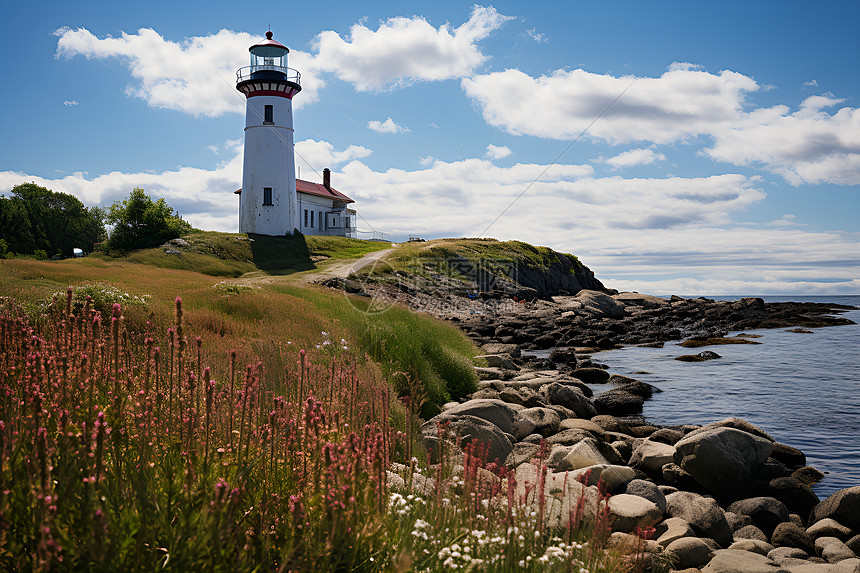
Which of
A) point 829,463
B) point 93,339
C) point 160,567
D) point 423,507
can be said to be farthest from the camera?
point 829,463

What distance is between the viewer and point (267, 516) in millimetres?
3771

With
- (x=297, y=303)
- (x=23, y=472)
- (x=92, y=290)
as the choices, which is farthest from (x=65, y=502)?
(x=297, y=303)

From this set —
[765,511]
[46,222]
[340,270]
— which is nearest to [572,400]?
[765,511]

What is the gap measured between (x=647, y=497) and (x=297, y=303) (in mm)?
11150

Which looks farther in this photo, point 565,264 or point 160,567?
point 565,264

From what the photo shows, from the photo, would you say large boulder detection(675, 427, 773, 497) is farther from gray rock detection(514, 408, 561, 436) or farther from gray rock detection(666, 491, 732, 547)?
gray rock detection(514, 408, 561, 436)

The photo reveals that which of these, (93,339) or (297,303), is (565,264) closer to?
(297,303)

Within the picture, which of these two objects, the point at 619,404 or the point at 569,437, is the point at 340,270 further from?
the point at 569,437

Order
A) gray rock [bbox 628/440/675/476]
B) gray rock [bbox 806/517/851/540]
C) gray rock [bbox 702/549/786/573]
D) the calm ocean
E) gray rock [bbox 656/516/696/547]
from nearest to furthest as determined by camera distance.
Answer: gray rock [bbox 702/549/786/573]
gray rock [bbox 656/516/696/547]
gray rock [bbox 806/517/851/540]
gray rock [bbox 628/440/675/476]
the calm ocean

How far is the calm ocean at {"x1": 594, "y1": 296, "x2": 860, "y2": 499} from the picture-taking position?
13.4 m

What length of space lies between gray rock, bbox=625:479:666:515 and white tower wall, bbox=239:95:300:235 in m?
46.4

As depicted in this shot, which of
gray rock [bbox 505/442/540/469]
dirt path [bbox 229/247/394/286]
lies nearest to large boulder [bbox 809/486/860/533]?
gray rock [bbox 505/442/540/469]

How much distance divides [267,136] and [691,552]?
4877cm

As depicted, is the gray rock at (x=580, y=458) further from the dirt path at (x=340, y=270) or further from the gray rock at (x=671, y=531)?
the dirt path at (x=340, y=270)
